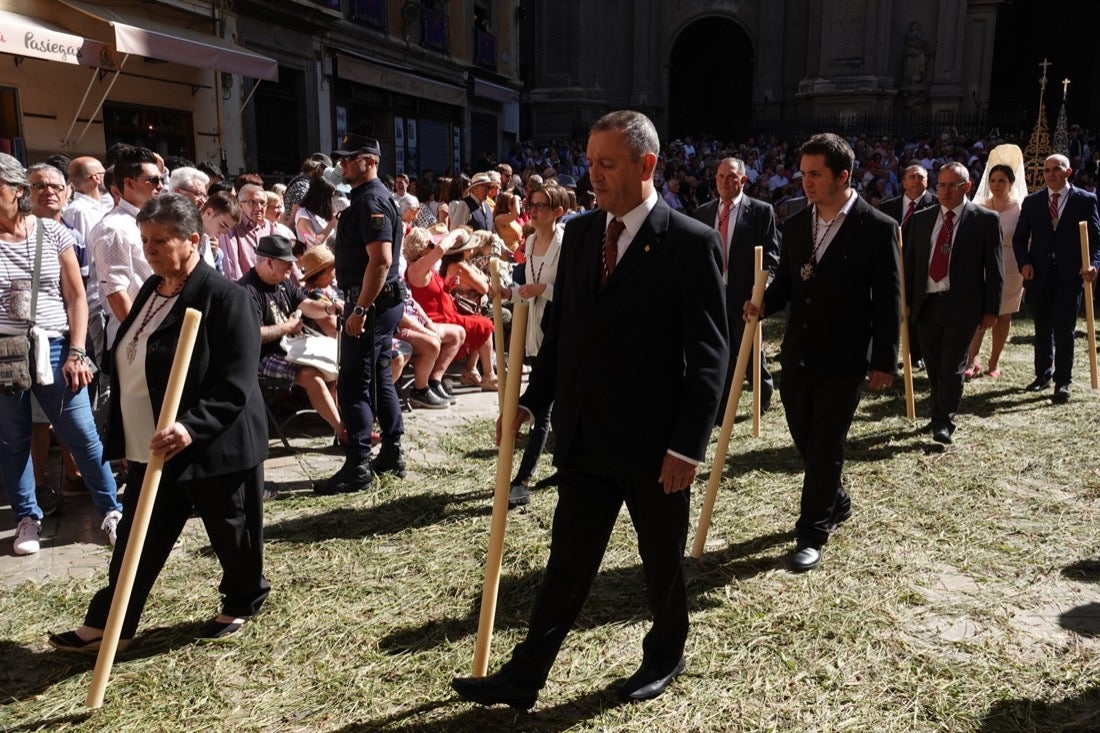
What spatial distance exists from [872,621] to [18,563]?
430 cm

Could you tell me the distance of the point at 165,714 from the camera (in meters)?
3.24

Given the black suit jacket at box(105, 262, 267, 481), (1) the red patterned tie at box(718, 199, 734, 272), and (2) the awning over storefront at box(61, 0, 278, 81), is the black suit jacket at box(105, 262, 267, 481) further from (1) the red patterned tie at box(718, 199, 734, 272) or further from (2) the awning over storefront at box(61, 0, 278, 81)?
(2) the awning over storefront at box(61, 0, 278, 81)

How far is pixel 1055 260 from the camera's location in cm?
789

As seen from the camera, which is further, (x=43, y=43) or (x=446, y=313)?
(x=43, y=43)

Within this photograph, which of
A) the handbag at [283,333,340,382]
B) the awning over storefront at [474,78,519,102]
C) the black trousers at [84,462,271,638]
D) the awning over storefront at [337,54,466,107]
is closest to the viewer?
the black trousers at [84,462,271,638]

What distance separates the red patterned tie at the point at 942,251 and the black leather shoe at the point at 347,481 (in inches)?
174

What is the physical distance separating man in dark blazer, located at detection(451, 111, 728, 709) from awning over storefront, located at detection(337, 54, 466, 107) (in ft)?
58.1

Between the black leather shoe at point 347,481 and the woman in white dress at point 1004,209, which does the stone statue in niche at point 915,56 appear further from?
the black leather shoe at point 347,481

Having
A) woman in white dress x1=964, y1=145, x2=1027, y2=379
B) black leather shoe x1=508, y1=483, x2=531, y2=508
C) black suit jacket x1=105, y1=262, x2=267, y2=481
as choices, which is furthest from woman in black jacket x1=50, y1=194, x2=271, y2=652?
woman in white dress x1=964, y1=145, x2=1027, y2=379

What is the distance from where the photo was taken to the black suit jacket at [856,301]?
4344 mm

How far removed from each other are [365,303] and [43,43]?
289 inches

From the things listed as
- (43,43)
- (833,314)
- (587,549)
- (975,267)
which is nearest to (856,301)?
(833,314)

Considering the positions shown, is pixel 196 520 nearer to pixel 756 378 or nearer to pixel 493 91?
pixel 756 378

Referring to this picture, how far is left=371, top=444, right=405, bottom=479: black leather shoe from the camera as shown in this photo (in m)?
5.86
